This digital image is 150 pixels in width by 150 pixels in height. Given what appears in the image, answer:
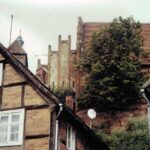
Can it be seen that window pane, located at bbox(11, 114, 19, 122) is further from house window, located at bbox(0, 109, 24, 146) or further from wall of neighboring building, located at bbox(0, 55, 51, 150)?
wall of neighboring building, located at bbox(0, 55, 51, 150)

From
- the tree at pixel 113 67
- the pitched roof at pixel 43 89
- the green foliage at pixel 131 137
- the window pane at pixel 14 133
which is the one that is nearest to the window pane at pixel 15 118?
the window pane at pixel 14 133

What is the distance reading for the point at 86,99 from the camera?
42.2 meters

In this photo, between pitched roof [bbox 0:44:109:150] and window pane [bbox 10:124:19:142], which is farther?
window pane [bbox 10:124:19:142]

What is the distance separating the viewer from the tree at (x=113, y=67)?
41438mm

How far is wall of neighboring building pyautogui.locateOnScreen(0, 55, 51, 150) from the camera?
68.8 ft

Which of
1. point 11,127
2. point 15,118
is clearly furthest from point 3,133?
point 15,118

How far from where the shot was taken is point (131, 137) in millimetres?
35406

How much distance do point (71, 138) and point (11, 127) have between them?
3249mm

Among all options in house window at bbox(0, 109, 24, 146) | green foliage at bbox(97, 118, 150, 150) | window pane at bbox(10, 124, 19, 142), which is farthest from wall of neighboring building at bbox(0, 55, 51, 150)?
green foliage at bbox(97, 118, 150, 150)

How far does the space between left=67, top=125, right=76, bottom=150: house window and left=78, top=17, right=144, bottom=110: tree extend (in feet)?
55.7

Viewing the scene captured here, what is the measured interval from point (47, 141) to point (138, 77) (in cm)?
2232

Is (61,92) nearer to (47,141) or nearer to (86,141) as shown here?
(86,141)

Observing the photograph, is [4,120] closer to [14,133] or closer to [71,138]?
[14,133]

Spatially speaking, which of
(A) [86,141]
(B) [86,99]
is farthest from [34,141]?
(B) [86,99]
